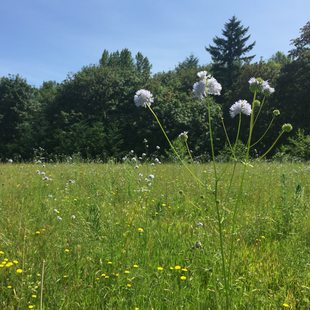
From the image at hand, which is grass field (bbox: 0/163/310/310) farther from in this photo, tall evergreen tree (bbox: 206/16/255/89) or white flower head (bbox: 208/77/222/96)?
tall evergreen tree (bbox: 206/16/255/89)

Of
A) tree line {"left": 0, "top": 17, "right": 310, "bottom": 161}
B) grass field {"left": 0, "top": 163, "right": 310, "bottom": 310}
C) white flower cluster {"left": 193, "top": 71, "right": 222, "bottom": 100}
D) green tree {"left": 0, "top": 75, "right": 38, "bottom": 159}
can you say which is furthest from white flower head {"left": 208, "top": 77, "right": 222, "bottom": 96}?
green tree {"left": 0, "top": 75, "right": 38, "bottom": 159}

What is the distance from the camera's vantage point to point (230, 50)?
35.8 m

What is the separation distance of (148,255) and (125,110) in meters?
24.4

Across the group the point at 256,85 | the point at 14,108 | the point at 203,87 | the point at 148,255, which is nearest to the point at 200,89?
the point at 203,87

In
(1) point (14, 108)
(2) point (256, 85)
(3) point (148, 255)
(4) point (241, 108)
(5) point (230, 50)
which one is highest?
(5) point (230, 50)

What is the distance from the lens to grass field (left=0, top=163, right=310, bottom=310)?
2391 millimetres

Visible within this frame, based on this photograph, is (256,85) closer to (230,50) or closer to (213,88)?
(213,88)

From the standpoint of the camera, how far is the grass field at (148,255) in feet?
7.84

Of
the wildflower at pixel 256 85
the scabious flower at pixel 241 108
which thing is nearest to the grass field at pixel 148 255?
the scabious flower at pixel 241 108

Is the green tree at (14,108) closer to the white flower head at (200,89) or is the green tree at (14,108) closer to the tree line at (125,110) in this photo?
the tree line at (125,110)

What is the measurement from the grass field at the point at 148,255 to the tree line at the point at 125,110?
16.0 m

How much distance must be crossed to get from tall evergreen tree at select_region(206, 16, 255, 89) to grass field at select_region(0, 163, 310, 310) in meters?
30.7

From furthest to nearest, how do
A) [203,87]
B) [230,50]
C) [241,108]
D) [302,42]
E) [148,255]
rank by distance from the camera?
[230,50]
[302,42]
[148,255]
[241,108]
[203,87]

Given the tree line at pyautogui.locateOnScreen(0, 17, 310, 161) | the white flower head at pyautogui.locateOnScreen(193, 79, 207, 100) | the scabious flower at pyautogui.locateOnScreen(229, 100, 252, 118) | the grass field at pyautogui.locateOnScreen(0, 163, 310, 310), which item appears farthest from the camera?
the tree line at pyautogui.locateOnScreen(0, 17, 310, 161)
